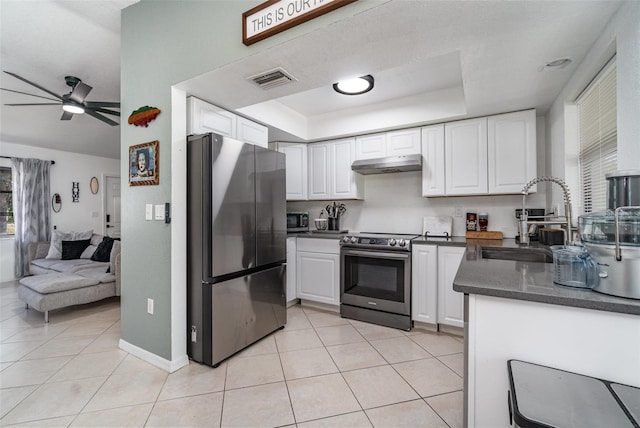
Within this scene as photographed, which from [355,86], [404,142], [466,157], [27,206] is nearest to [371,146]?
[404,142]

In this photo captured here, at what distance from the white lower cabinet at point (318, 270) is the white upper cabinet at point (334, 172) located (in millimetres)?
656

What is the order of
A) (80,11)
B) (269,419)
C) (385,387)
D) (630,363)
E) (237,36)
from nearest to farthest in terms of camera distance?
1. (630,363)
2. (269,419)
3. (237,36)
4. (385,387)
5. (80,11)

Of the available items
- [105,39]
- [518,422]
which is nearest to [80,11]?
[105,39]

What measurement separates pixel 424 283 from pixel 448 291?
22 cm

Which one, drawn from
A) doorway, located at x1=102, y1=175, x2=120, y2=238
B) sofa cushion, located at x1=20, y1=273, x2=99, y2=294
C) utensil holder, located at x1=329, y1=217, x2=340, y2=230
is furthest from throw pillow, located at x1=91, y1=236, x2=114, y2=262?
utensil holder, located at x1=329, y1=217, x2=340, y2=230

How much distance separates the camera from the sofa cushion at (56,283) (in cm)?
305

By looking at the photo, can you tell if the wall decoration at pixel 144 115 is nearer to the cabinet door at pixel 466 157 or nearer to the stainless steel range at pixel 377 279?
the stainless steel range at pixel 377 279

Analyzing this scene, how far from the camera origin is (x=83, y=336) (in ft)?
8.86

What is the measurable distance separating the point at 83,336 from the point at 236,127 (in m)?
2.49

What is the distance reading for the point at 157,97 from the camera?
219 cm

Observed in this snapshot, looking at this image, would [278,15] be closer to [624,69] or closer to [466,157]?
[624,69]

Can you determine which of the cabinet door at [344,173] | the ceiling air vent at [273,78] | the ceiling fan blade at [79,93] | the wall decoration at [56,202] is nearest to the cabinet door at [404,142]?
the cabinet door at [344,173]

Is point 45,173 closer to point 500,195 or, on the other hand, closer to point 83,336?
point 83,336

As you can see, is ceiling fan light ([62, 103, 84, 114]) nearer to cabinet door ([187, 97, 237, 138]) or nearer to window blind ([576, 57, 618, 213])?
cabinet door ([187, 97, 237, 138])
